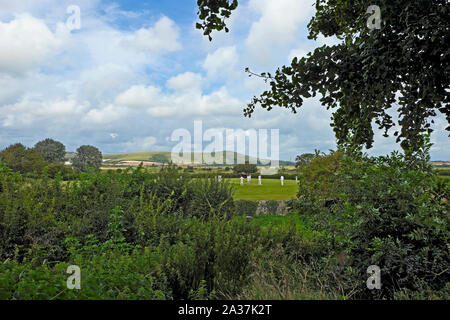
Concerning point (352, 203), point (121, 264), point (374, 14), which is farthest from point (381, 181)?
point (121, 264)

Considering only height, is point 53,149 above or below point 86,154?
above

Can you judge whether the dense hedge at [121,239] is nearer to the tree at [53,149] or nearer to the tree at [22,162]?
the tree at [22,162]

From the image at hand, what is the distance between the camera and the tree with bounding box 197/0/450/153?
363 centimetres

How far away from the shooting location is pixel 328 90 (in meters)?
4.10

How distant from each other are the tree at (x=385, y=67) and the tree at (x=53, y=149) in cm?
3865

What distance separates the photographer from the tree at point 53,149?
3741 cm

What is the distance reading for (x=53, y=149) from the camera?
38219 millimetres

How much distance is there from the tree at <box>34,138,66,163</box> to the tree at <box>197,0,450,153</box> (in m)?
38.7

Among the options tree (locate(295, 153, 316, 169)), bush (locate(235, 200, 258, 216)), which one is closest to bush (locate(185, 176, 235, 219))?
tree (locate(295, 153, 316, 169))

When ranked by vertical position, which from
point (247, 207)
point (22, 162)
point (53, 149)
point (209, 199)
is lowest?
point (247, 207)

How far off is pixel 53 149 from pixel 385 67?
40931 mm

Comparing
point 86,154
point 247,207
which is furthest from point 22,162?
point 86,154

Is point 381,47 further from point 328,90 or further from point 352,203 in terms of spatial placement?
point 352,203

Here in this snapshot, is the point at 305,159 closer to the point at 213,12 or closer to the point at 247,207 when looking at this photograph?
the point at 247,207
